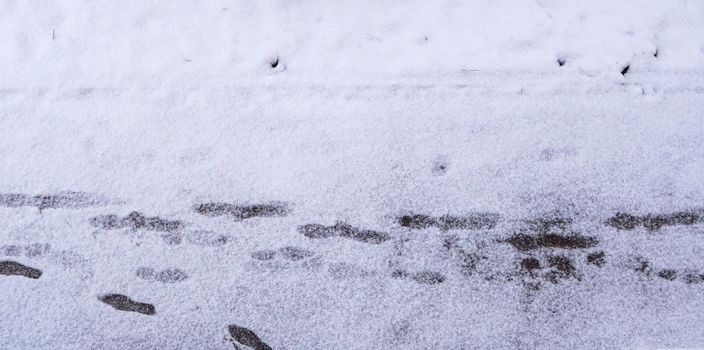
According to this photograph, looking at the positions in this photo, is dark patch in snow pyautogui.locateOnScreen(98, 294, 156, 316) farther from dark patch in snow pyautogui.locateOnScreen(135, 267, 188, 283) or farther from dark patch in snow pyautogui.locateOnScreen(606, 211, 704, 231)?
dark patch in snow pyautogui.locateOnScreen(606, 211, 704, 231)

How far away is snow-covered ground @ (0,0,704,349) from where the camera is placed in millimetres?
1188

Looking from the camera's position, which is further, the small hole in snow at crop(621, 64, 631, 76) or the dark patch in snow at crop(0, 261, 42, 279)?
the small hole in snow at crop(621, 64, 631, 76)

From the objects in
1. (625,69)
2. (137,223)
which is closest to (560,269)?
(625,69)

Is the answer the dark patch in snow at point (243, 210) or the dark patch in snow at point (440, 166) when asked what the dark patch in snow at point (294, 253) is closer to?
the dark patch in snow at point (243, 210)

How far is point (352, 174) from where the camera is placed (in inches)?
52.4

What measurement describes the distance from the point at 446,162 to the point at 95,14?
1.28 m

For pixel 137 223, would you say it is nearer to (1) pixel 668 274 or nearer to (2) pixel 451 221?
(2) pixel 451 221

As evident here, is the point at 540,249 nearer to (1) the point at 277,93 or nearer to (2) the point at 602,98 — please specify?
(2) the point at 602,98

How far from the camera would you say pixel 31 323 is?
3.94 feet

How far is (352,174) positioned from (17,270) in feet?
3.21

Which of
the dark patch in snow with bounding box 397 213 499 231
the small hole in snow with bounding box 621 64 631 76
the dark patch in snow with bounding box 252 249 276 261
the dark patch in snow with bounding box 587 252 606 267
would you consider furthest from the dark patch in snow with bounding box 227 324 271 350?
the small hole in snow with bounding box 621 64 631 76

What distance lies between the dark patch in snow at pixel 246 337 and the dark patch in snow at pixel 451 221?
49cm

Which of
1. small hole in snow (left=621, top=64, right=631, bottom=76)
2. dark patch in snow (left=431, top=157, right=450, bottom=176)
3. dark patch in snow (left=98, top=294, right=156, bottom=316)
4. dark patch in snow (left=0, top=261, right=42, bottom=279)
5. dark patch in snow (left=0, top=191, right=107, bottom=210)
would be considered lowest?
dark patch in snow (left=98, top=294, right=156, bottom=316)

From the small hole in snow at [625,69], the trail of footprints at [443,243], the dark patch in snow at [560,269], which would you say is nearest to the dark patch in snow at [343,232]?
the trail of footprints at [443,243]
